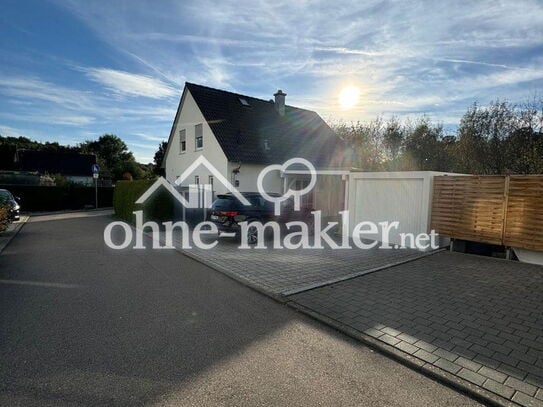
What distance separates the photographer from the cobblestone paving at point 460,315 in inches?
126

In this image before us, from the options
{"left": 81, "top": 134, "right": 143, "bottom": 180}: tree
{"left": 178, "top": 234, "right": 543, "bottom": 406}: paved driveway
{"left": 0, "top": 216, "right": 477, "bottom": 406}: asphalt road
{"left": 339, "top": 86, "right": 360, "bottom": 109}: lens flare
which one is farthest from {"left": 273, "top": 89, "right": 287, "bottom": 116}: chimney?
{"left": 81, "top": 134, "right": 143, "bottom": 180}: tree

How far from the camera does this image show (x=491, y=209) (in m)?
8.05

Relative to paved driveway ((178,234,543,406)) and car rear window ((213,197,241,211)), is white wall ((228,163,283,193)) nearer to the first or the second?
car rear window ((213,197,241,211))

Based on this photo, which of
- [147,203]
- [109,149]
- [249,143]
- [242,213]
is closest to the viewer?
[242,213]

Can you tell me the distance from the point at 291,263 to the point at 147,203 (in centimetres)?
787

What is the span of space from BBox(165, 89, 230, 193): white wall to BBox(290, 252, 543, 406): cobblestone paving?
11198mm

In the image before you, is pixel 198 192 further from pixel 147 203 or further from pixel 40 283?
pixel 40 283

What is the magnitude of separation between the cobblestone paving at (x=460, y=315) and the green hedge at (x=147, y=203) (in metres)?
9.03

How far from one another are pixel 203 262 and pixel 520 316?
19.6ft

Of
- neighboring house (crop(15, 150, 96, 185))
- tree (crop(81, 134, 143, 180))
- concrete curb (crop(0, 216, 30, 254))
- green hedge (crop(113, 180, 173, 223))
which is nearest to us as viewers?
concrete curb (crop(0, 216, 30, 254))

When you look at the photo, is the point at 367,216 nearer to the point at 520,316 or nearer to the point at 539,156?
the point at 520,316

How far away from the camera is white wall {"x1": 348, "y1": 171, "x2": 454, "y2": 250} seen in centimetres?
923

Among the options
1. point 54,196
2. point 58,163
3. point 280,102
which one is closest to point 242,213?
point 280,102

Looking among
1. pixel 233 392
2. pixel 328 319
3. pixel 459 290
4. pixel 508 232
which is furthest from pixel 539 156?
pixel 233 392
